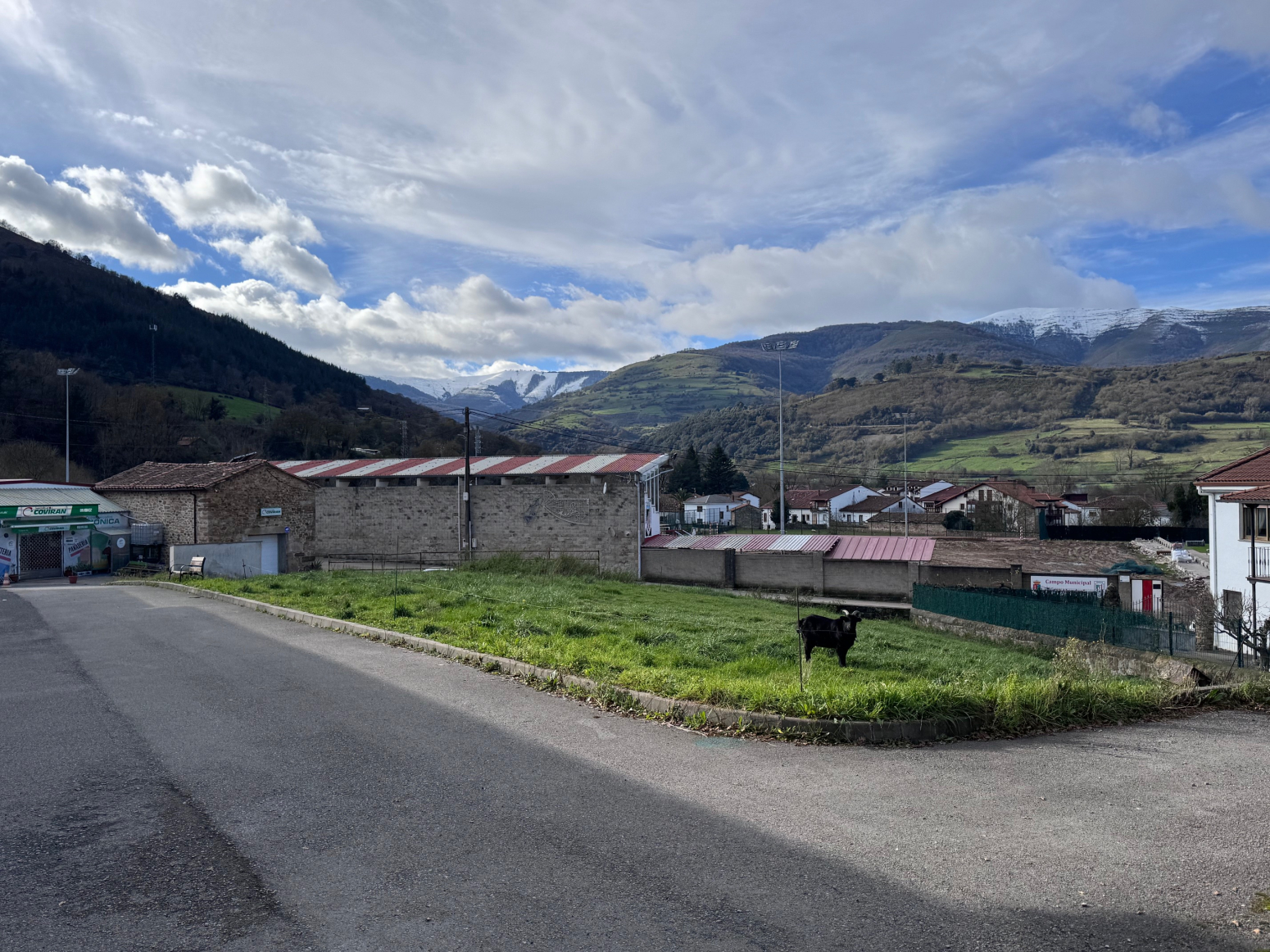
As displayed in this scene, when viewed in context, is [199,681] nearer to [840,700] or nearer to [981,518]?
[840,700]

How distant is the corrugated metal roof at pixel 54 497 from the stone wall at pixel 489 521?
8230mm

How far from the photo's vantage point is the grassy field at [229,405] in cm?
7775

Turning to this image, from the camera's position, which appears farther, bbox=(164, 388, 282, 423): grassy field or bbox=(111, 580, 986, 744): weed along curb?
bbox=(164, 388, 282, 423): grassy field

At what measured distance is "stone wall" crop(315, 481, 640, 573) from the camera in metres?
32.5

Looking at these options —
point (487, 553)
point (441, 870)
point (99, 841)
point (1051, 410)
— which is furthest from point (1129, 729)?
point (1051, 410)

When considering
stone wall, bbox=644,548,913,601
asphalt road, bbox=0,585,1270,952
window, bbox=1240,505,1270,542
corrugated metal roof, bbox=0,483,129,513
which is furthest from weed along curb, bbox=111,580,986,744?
corrugated metal roof, bbox=0,483,129,513

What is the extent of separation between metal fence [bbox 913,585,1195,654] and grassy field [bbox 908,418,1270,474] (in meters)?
82.7

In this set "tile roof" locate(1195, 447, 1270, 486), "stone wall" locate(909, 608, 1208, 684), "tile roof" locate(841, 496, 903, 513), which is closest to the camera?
"stone wall" locate(909, 608, 1208, 684)

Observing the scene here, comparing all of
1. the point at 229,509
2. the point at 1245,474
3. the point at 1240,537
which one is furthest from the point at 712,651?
the point at 229,509

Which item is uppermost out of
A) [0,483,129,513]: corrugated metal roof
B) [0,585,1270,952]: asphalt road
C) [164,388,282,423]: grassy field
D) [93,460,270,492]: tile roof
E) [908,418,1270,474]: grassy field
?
[164,388,282,423]: grassy field

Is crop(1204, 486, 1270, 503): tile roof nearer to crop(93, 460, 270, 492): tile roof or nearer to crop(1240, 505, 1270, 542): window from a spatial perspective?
crop(1240, 505, 1270, 542): window

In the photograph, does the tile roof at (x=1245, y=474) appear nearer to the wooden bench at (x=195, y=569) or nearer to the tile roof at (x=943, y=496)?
the wooden bench at (x=195, y=569)

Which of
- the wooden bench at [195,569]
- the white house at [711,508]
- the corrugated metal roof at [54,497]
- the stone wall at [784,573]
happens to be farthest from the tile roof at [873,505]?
the wooden bench at [195,569]

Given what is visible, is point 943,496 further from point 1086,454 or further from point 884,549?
point 884,549
